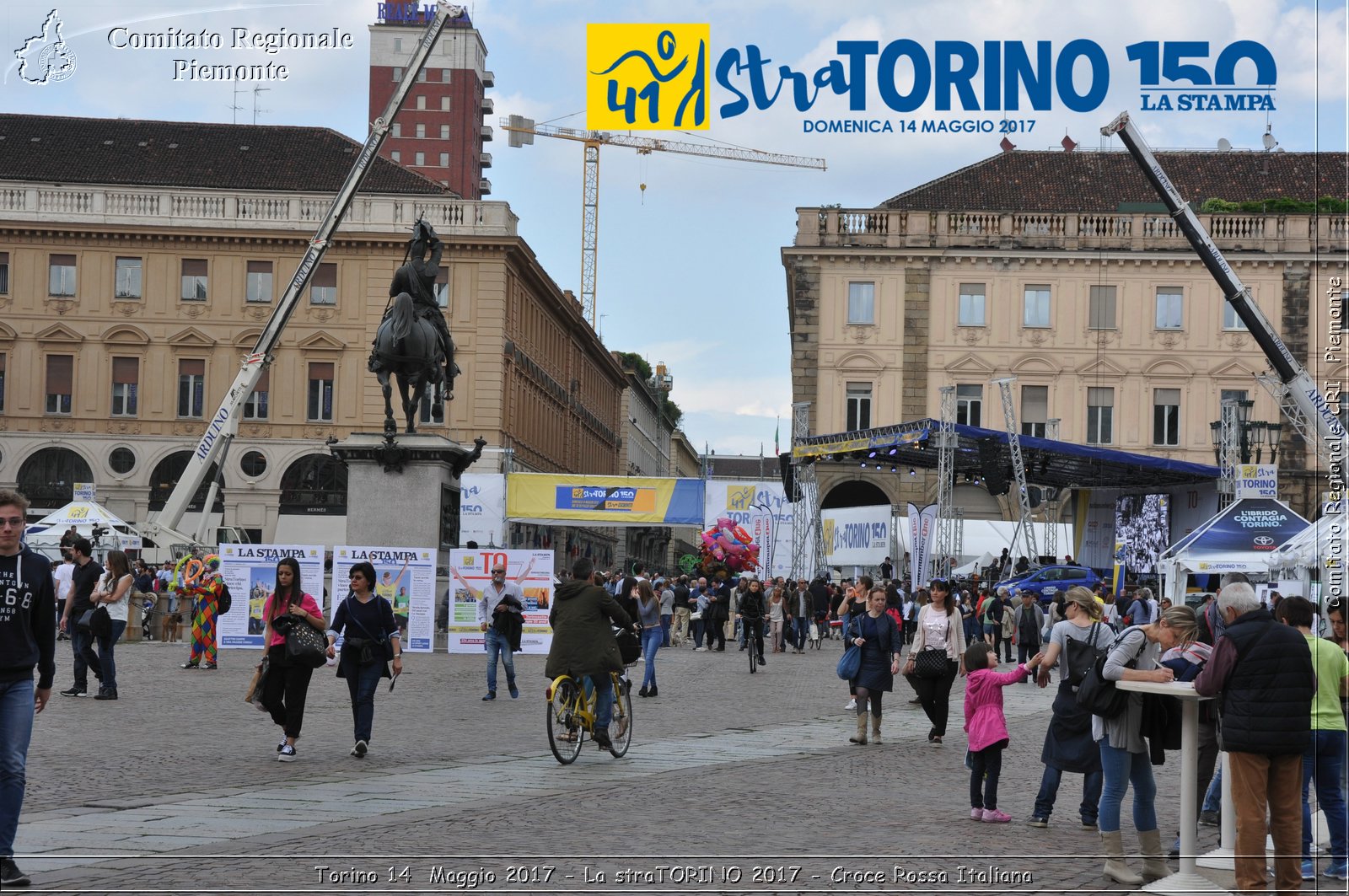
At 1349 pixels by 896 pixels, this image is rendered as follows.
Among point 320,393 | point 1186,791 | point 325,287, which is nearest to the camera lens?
point 1186,791

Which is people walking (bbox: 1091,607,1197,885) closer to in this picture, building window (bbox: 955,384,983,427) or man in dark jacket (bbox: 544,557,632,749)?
man in dark jacket (bbox: 544,557,632,749)

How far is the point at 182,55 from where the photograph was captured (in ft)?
35.8

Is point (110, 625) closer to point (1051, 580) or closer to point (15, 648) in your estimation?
point (15, 648)

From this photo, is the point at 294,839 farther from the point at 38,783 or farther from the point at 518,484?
the point at 518,484

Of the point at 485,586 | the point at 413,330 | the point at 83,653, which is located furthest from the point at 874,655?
the point at 413,330

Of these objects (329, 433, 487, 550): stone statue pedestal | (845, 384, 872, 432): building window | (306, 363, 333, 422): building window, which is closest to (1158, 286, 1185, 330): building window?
(845, 384, 872, 432): building window

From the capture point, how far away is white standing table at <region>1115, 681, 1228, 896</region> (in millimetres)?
8680

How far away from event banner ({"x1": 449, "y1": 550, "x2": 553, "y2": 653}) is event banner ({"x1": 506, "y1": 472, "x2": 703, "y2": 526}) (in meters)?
15.3

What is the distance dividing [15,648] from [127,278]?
172 ft

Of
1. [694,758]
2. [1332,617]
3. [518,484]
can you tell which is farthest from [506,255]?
[1332,617]

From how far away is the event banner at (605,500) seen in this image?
144 ft

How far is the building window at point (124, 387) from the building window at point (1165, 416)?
33.3 meters

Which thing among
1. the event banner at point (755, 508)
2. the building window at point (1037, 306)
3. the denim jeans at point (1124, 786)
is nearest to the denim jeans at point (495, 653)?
the denim jeans at point (1124, 786)

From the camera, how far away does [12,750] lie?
26.3ft
